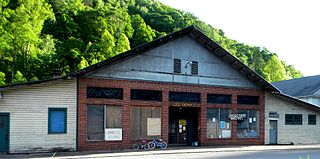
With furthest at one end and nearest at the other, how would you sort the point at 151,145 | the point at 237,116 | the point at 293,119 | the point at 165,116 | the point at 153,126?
the point at 293,119, the point at 237,116, the point at 165,116, the point at 153,126, the point at 151,145

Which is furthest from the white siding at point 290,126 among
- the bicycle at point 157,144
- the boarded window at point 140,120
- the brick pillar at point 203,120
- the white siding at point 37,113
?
the white siding at point 37,113

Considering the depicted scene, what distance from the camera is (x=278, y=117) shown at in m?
29.6

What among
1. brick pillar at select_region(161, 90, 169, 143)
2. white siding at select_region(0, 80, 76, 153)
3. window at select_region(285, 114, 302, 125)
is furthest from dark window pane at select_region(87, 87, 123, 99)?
window at select_region(285, 114, 302, 125)

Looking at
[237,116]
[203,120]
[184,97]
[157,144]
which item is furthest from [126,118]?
[237,116]

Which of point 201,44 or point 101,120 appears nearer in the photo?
point 101,120

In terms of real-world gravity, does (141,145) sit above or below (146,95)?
below

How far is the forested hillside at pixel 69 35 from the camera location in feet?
124

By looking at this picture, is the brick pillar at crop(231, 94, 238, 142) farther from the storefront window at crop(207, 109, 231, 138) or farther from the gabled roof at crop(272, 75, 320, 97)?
the gabled roof at crop(272, 75, 320, 97)

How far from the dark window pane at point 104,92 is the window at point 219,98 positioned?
674cm

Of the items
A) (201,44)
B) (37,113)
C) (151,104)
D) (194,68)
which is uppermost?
(201,44)

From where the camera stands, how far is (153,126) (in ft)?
79.7

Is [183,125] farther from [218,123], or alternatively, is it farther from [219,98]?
[219,98]

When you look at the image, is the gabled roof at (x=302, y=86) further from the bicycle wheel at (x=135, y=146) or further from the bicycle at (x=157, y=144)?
the bicycle wheel at (x=135, y=146)

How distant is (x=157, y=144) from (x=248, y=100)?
27.5ft
